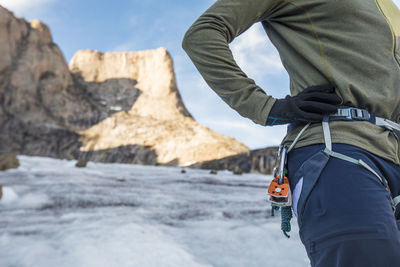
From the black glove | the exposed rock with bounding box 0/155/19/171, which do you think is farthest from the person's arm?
the exposed rock with bounding box 0/155/19/171

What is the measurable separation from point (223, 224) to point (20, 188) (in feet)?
12.4

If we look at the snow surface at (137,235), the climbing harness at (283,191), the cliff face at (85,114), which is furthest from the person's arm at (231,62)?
the cliff face at (85,114)

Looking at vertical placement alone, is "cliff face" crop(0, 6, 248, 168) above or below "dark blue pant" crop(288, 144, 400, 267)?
above

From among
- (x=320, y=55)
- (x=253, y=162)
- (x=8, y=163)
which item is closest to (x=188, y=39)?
(x=320, y=55)

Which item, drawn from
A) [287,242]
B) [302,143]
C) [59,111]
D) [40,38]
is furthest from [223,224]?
[40,38]

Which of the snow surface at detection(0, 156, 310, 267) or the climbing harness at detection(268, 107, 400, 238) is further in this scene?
the snow surface at detection(0, 156, 310, 267)

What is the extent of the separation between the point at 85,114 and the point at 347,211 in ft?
129

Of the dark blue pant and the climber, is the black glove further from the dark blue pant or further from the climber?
the dark blue pant

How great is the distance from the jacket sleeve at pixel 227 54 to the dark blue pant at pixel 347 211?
9.5 inches

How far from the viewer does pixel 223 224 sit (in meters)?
3.02

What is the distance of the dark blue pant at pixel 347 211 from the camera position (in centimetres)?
68

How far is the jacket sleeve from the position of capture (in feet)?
3.18

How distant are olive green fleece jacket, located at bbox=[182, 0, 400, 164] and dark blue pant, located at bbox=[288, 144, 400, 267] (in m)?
0.07

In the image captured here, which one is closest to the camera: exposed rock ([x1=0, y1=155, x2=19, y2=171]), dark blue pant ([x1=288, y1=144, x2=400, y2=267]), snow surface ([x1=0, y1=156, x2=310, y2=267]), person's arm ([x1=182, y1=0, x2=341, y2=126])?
dark blue pant ([x1=288, y1=144, x2=400, y2=267])
